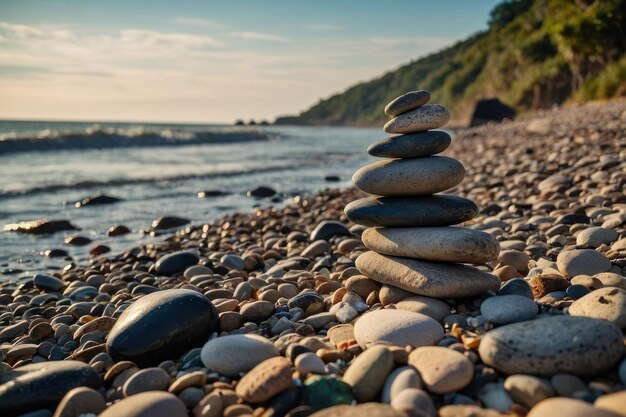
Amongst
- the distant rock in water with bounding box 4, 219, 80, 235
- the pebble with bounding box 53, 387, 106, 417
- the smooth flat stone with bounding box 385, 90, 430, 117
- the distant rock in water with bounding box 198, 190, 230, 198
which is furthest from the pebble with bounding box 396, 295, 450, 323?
the distant rock in water with bounding box 198, 190, 230, 198

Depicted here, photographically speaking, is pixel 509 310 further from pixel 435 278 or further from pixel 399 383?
pixel 399 383

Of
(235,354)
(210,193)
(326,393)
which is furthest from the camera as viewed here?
(210,193)

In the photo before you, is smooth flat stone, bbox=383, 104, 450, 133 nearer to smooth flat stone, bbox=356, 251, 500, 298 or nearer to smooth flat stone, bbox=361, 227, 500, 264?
smooth flat stone, bbox=361, 227, 500, 264

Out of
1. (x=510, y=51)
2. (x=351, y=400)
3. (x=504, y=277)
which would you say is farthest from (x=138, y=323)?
(x=510, y=51)

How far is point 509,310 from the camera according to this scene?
3.12 metres

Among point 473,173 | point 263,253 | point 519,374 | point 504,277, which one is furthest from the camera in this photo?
point 473,173

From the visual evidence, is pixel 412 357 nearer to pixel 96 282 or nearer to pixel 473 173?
pixel 96 282

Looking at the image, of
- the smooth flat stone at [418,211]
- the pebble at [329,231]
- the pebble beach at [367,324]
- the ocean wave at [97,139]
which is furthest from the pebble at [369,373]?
the ocean wave at [97,139]

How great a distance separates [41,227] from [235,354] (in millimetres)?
7417

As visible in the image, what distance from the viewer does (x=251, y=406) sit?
8.81 feet

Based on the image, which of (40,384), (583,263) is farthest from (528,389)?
(40,384)

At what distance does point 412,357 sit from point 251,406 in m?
0.84

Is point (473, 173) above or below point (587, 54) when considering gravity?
below

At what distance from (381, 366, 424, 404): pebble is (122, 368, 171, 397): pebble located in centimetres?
123
